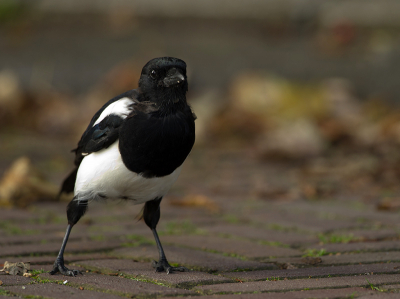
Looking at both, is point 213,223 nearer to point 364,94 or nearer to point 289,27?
point 364,94

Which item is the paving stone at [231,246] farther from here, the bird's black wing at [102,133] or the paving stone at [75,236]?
the bird's black wing at [102,133]

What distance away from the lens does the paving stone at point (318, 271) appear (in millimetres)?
2863

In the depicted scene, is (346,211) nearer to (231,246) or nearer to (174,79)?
(231,246)

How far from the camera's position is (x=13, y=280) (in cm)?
271

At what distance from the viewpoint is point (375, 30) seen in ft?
33.1

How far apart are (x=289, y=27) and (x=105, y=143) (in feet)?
26.1

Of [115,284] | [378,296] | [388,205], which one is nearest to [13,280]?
[115,284]

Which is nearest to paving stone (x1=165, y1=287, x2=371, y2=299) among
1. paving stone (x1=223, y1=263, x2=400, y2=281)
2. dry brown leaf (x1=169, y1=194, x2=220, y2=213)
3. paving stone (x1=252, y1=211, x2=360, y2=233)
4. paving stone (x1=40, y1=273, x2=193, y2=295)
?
paving stone (x1=40, y1=273, x2=193, y2=295)

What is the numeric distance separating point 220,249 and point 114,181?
0.73 meters

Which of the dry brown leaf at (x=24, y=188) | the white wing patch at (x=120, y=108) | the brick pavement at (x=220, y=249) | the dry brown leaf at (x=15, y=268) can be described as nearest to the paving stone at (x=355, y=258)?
the brick pavement at (x=220, y=249)

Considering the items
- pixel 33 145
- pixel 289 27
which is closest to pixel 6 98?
pixel 33 145

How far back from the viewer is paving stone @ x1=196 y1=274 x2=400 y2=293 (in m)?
2.58

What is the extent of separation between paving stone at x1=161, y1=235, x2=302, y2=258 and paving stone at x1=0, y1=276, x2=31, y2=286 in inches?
43.4

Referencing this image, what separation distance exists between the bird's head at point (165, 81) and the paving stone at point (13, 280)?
3.38 ft
